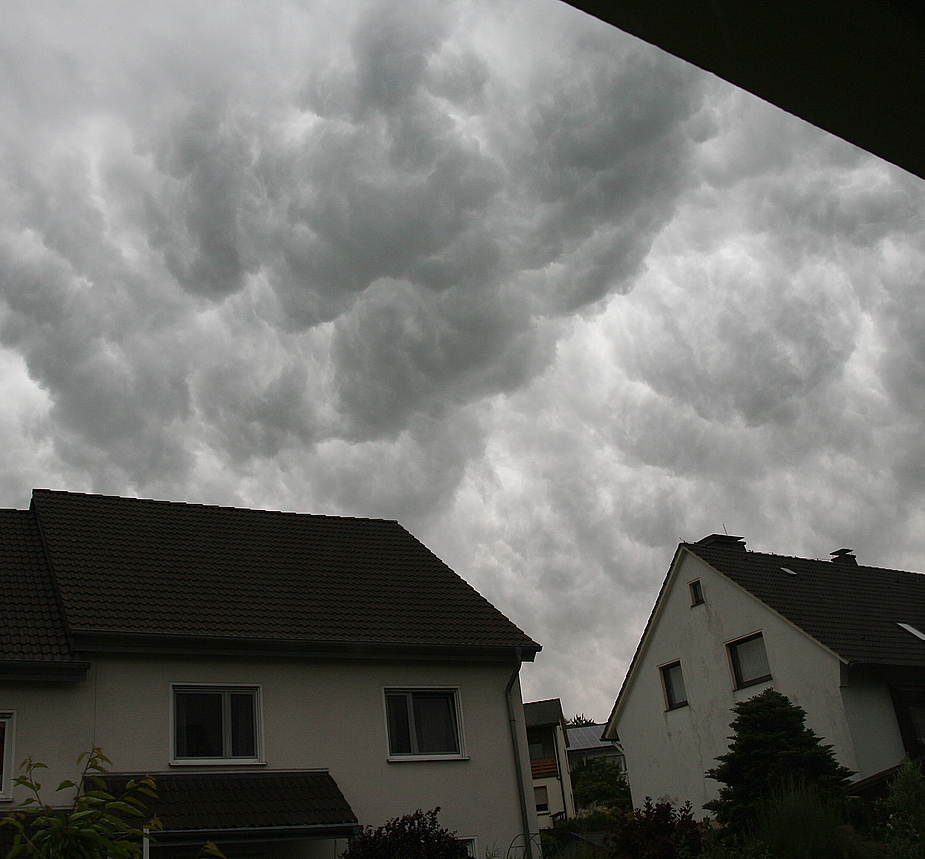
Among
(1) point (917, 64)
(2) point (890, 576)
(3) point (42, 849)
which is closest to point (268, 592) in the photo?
(3) point (42, 849)

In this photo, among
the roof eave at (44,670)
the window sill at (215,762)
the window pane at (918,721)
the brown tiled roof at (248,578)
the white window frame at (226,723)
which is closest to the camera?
the roof eave at (44,670)

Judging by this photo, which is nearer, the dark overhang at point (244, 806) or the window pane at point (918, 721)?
the dark overhang at point (244, 806)

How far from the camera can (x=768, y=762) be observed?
59.0 feet

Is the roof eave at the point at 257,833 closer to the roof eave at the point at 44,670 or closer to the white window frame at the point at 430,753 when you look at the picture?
the white window frame at the point at 430,753

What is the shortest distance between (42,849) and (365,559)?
15651mm

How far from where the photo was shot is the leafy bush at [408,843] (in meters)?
13.7

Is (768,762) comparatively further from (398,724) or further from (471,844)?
(398,724)

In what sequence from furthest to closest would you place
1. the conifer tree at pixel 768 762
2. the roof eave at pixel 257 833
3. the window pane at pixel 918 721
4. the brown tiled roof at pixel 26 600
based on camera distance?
the window pane at pixel 918 721, the conifer tree at pixel 768 762, the brown tiled roof at pixel 26 600, the roof eave at pixel 257 833

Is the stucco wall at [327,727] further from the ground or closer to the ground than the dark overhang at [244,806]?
further from the ground

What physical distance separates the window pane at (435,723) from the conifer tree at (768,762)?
5.31 m

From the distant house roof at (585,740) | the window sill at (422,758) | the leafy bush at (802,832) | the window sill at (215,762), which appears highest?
the distant house roof at (585,740)

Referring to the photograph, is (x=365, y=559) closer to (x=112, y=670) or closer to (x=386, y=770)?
(x=386, y=770)

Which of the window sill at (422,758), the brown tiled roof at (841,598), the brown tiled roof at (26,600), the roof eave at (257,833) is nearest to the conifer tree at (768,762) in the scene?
the brown tiled roof at (841,598)

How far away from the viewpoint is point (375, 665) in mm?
16984
